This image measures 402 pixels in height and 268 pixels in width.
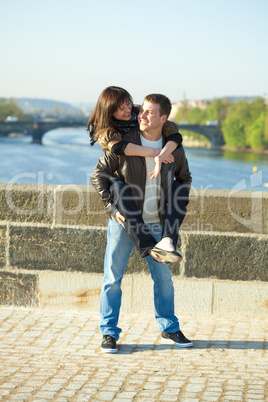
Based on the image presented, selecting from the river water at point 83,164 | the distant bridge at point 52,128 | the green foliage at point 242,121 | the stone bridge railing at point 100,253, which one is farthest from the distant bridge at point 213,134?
the stone bridge railing at point 100,253

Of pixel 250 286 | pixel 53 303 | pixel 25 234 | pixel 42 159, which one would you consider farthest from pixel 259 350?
pixel 42 159

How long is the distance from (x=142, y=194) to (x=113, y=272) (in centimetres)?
51

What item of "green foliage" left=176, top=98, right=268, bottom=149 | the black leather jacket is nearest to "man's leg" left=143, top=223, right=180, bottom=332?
the black leather jacket

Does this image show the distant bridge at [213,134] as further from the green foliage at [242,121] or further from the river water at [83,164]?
the river water at [83,164]

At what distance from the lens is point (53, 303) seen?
4.54 meters

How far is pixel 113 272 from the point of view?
3.62m

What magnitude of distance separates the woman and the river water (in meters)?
40.5

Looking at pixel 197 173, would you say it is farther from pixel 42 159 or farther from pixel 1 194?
pixel 1 194

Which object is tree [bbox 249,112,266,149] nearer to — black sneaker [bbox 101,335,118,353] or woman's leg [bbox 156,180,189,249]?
woman's leg [bbox 156,180,189,249]

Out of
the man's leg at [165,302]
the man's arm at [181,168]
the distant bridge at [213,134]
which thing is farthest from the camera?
the distant bridge at [213,134]

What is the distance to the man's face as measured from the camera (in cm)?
345

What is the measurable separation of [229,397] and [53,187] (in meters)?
2.16

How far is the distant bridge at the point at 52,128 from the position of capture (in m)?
65.2

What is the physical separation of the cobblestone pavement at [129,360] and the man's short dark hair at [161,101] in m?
1.43
